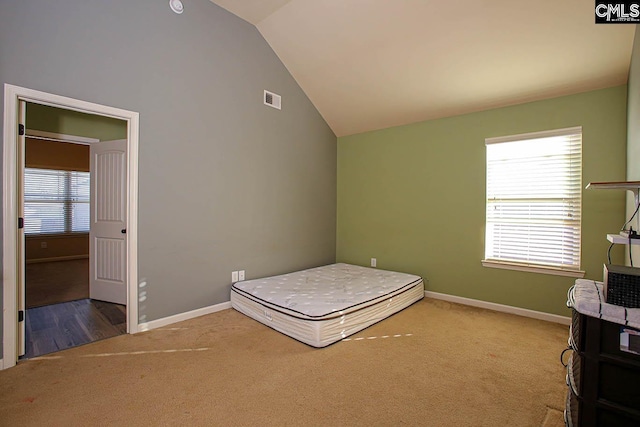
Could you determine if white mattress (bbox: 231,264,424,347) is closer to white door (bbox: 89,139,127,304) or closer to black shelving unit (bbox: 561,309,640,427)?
white door (bbox: 89,139,127,304)

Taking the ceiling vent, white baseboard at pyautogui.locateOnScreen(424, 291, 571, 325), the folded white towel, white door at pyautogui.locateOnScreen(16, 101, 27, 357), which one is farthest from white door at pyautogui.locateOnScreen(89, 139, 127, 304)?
the folded white towel

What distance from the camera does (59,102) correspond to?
7.89 feet

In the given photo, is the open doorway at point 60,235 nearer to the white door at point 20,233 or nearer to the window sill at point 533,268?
the white door at point 20,233

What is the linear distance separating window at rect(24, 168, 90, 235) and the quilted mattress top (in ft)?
18.9

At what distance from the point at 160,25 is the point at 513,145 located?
13.2 feet

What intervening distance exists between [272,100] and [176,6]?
1.41 m

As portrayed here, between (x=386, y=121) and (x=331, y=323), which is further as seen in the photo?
(x=386, y=121)

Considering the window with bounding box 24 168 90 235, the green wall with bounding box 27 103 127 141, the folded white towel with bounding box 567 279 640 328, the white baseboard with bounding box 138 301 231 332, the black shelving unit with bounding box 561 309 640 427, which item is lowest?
the white baseboard with bounding box 138 301 231 332

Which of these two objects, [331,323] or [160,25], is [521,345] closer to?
[331,323]

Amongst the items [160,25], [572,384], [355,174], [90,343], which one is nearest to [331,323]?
[572,384]

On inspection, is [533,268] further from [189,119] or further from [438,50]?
[189,119]

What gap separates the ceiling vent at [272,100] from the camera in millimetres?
3966

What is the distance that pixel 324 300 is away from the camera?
9.77ft

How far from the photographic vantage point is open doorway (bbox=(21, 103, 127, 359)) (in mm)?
2953
